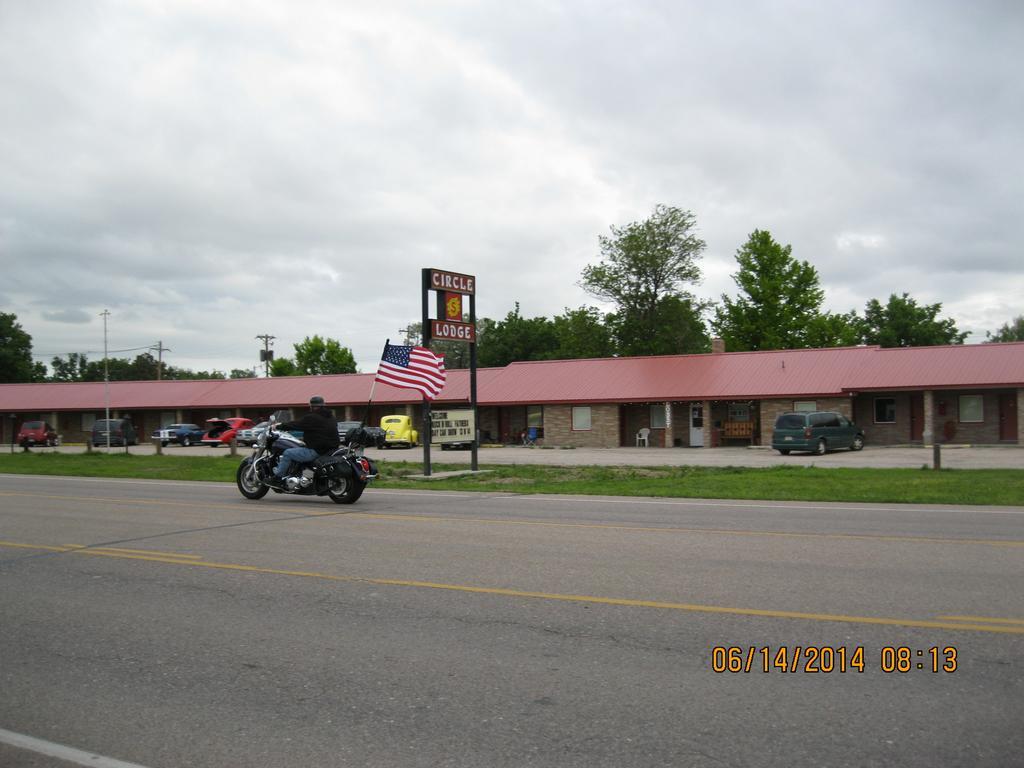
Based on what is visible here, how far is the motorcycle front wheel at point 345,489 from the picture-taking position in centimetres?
1581

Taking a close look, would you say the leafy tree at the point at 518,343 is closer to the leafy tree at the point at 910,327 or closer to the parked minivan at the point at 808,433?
the leafy tree at the point at 910,327

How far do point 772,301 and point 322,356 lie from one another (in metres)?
53.8

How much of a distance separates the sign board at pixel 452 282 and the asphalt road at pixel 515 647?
552 inches

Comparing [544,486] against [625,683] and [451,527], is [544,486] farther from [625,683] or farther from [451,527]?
[625,683]

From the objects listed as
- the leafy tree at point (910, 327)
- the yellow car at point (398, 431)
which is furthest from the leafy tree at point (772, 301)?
the yellow car at point (398, 431)

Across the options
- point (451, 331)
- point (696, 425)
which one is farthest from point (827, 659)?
point (696, 425)

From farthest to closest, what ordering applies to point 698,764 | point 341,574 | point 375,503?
point 375,503, point 341,574, point 698,764

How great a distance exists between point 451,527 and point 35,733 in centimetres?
781

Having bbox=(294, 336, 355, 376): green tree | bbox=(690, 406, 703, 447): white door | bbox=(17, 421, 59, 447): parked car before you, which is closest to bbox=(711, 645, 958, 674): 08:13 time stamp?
bbox=(690, 406, 703, 447): white door

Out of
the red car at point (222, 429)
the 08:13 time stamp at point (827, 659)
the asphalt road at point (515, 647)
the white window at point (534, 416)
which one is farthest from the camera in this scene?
the red car at point (222, 429)

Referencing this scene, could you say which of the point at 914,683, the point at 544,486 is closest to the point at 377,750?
the point at 914,683

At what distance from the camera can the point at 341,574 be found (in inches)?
351

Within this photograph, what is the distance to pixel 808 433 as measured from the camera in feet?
114

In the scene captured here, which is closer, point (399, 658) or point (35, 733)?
point (35, 733)
